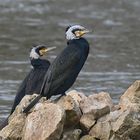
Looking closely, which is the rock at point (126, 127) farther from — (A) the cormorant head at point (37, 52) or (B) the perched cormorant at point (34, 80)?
(A) the cormorant head at point (37, 52)

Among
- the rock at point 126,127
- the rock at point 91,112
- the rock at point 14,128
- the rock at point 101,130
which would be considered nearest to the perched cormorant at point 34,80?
the rock at point 14,128

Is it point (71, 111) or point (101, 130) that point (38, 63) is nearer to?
point (71, 111)

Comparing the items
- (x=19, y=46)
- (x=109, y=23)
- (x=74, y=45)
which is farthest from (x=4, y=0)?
(x=74, y=45)

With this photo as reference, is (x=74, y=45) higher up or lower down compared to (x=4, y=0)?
higher up

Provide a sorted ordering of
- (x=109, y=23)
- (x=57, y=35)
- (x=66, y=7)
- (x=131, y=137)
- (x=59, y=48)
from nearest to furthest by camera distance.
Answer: (x=131, y=137)
(x=59, y=48)
(x=57, y=35)
(x=109, y=23)
(x=66, y=7)

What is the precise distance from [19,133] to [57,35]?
12.0 m

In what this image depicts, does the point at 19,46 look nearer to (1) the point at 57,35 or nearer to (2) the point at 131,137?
(1) the point at 57,35

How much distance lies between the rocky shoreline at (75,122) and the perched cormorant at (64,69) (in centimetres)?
18

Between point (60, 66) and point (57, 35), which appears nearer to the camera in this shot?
point (60, 66)

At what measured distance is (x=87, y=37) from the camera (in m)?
22.5

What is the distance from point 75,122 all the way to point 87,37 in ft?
37.3

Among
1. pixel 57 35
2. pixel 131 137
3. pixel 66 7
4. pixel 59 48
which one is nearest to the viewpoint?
pixel 131 137

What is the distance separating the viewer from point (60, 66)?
11695mm

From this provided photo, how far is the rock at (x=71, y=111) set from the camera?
11125mm
